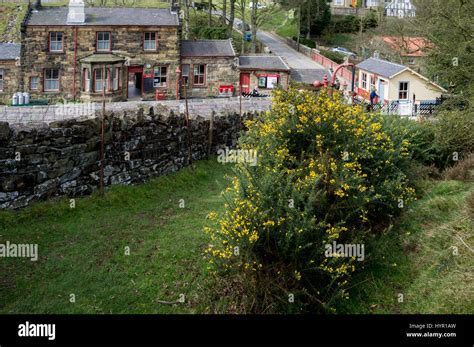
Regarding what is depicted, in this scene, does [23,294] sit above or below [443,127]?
below

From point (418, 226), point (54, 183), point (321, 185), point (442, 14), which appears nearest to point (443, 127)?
point (442, 14)

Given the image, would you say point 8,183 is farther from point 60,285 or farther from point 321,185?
point 321,185

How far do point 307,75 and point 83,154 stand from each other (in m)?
37.4

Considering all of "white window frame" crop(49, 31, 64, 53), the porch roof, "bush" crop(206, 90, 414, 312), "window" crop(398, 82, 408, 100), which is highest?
"white window frame" crop(49, 31, 64, 53)

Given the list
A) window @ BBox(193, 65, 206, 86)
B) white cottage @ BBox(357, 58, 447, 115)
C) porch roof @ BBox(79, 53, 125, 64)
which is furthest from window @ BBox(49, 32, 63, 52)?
white cottage @ BBox(357, 58, 447, 115)

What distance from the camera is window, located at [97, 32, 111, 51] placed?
38594mm

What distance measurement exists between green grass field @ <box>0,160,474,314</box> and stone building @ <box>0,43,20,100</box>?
28436 millimetres

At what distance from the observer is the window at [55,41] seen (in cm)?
3803

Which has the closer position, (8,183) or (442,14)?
(8,183)

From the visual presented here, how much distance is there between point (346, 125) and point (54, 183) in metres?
7.28

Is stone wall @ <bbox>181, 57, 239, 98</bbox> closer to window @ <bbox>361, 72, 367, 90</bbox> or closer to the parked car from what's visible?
window @ <bbox>361, 72, 367, 90</bbox>

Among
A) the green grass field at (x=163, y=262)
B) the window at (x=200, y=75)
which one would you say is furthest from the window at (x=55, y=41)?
the green grass field at (x=163, y=262)

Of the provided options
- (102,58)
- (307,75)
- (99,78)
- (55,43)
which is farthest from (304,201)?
(307,75)

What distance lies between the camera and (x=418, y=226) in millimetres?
11094
